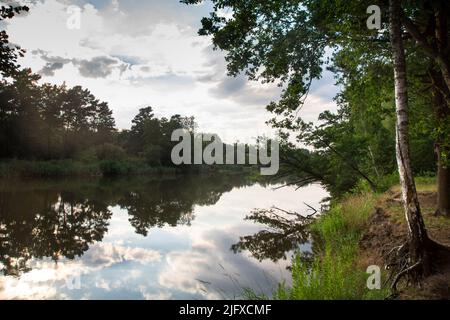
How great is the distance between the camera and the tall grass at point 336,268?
473 centimetres

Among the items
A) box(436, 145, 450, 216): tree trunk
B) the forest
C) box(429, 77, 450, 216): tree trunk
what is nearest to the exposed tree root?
the forest

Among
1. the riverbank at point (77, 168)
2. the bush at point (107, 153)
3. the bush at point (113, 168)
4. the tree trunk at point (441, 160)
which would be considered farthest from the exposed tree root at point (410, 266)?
the bush at point (107, 153)

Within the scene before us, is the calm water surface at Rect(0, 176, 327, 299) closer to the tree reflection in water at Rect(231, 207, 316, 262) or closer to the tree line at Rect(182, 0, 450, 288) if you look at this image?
the tree reflection in water at Rect(231, 207, 316, 262)

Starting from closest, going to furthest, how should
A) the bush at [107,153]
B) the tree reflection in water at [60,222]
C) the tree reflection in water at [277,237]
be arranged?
the tree reflection in water at [60,222]
the tree reflection in water at [277,237]
the bush at [107,153]

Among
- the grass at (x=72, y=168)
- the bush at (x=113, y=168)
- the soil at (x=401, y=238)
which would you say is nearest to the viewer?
the soil at (x=401, y=238)

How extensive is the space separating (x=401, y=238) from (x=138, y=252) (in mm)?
7294

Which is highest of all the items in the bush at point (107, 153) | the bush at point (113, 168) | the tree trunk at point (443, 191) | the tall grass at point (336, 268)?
the bush at point (107, 153)

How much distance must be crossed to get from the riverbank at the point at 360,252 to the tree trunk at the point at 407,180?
36cm

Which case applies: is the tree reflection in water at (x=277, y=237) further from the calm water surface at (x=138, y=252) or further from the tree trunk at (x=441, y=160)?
the tree trunk at (x=441, y=160)

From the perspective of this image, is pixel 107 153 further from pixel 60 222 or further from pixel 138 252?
pixel 138 252

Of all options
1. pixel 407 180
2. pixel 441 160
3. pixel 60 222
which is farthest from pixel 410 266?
pixel 60 222

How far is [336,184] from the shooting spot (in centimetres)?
1908
